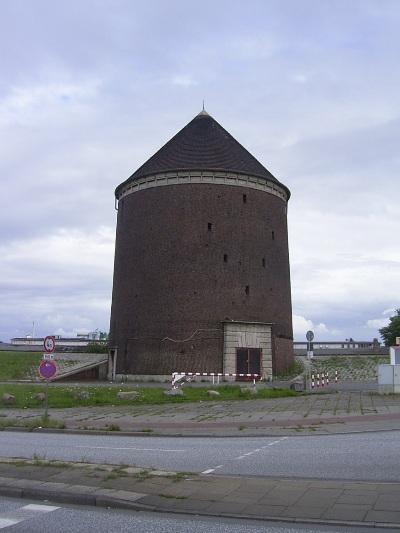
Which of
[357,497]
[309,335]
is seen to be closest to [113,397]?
[309,335]

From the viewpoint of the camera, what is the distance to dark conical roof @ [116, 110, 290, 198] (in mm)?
42469

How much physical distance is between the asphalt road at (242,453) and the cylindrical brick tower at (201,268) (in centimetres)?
2409

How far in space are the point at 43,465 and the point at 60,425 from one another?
26.0 feet

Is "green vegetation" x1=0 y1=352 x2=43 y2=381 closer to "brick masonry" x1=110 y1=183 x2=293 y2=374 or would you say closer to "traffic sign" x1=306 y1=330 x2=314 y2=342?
"brick masonry" x1=110 y1=183 x2=293 y2=374

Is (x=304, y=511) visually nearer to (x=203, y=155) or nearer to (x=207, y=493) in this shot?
(x=207, y=493)

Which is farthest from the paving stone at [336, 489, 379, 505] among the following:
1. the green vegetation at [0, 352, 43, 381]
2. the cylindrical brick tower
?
the green vegetation at [0, 352, 43, 381]

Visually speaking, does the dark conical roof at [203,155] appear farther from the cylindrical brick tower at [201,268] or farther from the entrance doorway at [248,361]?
the entrance doorway at [248,361]

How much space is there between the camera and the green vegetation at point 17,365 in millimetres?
42250

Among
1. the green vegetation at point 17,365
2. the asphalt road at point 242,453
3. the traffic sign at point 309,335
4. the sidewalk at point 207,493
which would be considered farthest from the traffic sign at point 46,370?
Result: the green vegetation at point 17,365

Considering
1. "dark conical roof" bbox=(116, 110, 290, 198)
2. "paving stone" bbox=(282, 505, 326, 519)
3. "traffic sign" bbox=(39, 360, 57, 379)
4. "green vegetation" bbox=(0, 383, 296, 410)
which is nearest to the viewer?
"paving stone" bbox=(282, 505, 326, 519)

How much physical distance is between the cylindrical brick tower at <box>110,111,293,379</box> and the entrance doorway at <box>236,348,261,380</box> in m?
0.07

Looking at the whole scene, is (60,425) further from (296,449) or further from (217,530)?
(217,530)

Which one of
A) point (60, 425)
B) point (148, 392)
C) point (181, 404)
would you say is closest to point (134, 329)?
point (148, 392)

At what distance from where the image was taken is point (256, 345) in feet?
135
